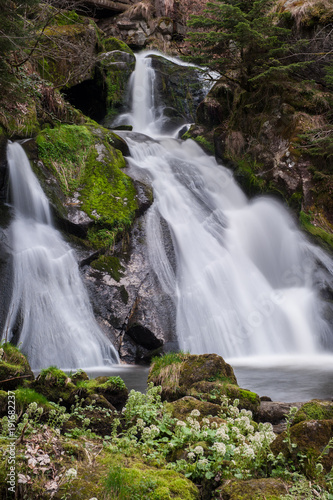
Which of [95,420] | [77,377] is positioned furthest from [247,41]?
[95,420]

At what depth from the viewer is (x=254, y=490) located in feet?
6.14

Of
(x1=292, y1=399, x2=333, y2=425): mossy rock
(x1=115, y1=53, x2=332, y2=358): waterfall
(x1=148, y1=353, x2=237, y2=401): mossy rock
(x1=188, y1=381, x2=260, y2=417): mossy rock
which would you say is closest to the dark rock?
(x1=292, y1=399, x2=333, y2=425): mossy rock

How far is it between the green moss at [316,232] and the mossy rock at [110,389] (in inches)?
393

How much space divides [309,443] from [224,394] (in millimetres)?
1957

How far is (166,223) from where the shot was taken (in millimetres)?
10484

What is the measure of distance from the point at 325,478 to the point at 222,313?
7180mm

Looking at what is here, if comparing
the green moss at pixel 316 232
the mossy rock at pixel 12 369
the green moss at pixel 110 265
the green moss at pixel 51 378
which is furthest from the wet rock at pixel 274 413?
the green moss at pixel 316 232

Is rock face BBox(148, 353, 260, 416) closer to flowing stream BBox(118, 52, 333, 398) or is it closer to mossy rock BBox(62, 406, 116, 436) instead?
mossy rock BBox(62, 406, 116, 436)

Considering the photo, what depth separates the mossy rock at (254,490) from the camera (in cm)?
182

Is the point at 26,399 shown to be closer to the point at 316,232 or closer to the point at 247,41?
the point at 316,232

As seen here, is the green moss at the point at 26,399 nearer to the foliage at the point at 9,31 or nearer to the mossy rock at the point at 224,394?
the mossy rock at the point at 224,394

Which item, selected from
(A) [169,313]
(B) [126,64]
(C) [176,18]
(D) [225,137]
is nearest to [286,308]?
(A) [169,313]

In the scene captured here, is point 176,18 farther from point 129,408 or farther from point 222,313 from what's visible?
point 129,408

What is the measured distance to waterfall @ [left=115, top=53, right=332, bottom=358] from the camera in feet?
29.1
